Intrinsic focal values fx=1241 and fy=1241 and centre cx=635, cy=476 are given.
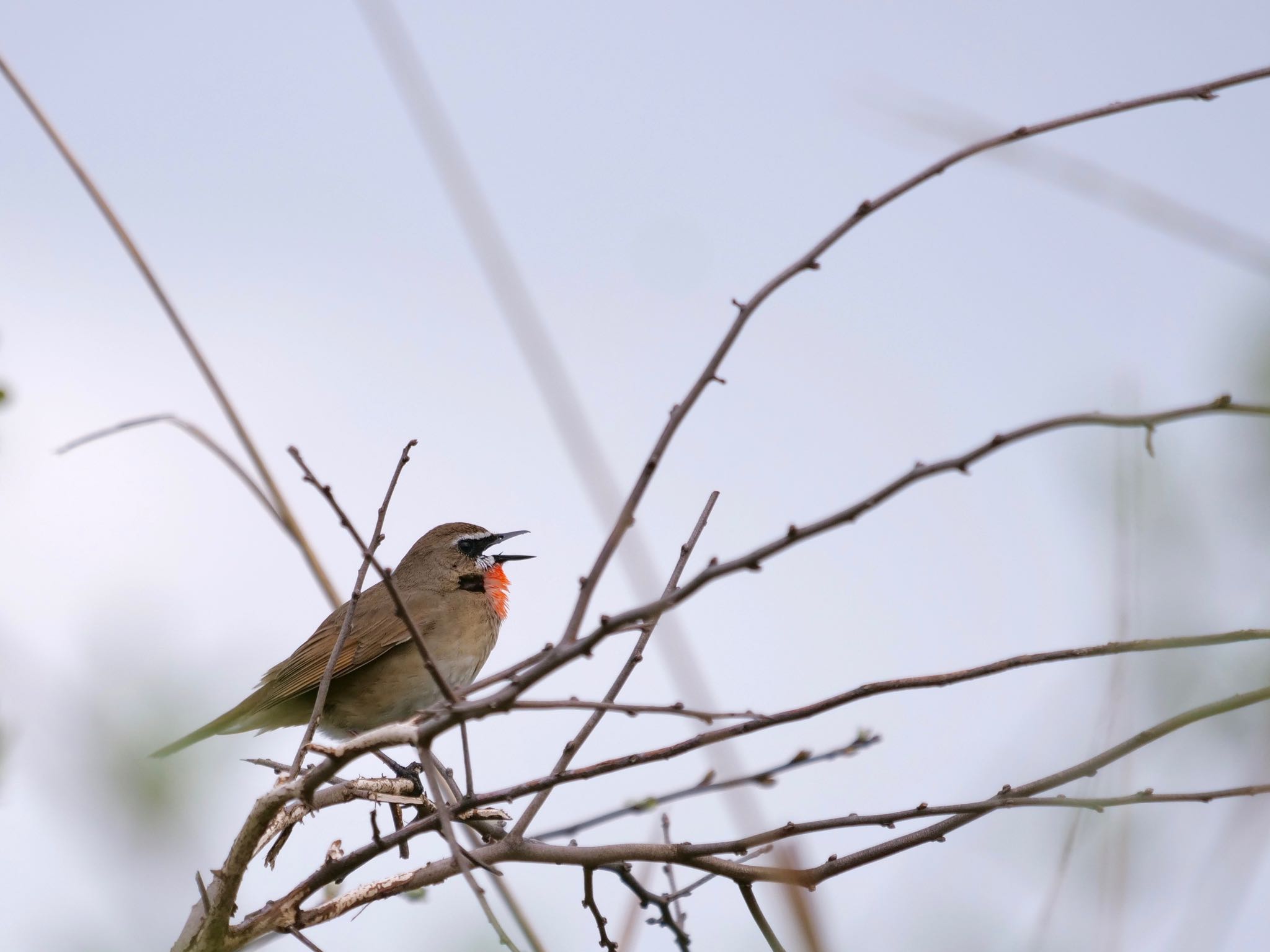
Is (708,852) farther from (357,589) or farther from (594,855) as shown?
(357,589)

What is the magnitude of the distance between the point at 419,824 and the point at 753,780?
1.08 meters

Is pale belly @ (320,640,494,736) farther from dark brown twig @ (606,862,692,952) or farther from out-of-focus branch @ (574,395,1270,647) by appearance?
out-of-focus branch @ (574,395,1270,647)

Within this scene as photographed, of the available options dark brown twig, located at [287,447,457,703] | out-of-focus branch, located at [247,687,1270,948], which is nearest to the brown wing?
out-of-focus branch, located at [247,687,1270,948]

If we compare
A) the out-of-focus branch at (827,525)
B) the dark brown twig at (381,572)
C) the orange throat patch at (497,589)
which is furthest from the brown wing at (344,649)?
the out-of-focus branch at (827,525)

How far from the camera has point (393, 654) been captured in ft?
22.7

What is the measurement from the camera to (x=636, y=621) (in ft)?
5.74

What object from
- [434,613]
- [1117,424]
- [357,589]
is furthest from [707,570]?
[434,613]

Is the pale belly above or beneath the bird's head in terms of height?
beneath

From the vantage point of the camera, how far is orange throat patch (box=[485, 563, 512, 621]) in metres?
7.69

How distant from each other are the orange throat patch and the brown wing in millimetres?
588

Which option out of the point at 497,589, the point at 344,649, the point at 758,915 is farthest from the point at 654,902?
the point at 497,589

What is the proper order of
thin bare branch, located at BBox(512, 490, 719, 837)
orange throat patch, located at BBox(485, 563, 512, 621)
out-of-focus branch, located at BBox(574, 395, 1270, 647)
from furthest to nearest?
orange throat patch, located at BBox(485, 563, 512, 621) < thin bare branch, located at BBox(512, 490, 719, 837) < out-of-focus branch, located at BBox(574, 395, 1270, 647)

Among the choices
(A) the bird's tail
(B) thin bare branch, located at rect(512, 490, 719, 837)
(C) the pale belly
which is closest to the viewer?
(B) thin bare branch, located at rect(512, 490, 719, 837)

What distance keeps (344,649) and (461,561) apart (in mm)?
1902
